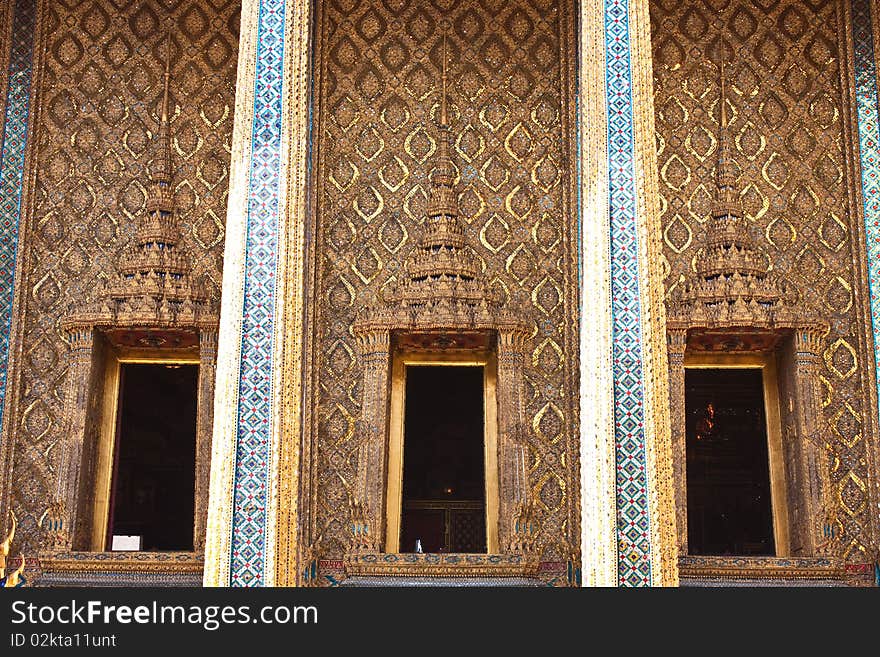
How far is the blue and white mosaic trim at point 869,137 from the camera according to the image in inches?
423

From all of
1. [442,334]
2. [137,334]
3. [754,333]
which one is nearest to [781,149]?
[754,333]

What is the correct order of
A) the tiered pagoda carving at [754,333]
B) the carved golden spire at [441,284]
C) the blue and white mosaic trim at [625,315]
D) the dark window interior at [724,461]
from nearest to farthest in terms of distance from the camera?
the blue and white mosaic trim at [625,315] < the tiered pagoda carving at [754,333] < the carved golden spire at [441,284] < the dark window interior at [724,461]

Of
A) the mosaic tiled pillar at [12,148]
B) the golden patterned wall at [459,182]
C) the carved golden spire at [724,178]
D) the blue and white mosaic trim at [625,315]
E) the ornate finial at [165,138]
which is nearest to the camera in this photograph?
the blue and white mosaic trim at [625,315]

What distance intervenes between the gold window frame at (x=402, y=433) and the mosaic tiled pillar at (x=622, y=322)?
1.72 m

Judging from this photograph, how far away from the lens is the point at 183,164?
11.3 metres

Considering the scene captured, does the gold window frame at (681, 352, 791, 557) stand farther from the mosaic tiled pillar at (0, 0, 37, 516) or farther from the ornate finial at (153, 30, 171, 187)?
the mosaic tiled pillar at (0, 0, 37, 516)

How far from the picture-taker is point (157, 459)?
13078mm

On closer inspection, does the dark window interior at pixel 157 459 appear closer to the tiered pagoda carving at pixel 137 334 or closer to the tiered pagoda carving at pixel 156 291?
the tiered pagoda carving at pixel 137 334

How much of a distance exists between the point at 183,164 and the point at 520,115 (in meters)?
3.04

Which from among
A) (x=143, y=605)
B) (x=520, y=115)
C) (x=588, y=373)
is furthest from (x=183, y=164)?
(x=143, y=605)

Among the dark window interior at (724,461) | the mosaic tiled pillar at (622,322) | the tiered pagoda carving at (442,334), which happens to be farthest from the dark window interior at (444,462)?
the mosaic tiled pillar at (622,322)

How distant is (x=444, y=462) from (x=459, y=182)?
3182mm

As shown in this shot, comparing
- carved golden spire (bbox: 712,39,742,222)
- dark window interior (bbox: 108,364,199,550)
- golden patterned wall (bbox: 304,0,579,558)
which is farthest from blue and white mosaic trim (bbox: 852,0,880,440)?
dark window interior (bbox: 108,364,199,550)

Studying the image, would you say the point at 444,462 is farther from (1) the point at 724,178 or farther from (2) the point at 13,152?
(2) the point at 13,152
